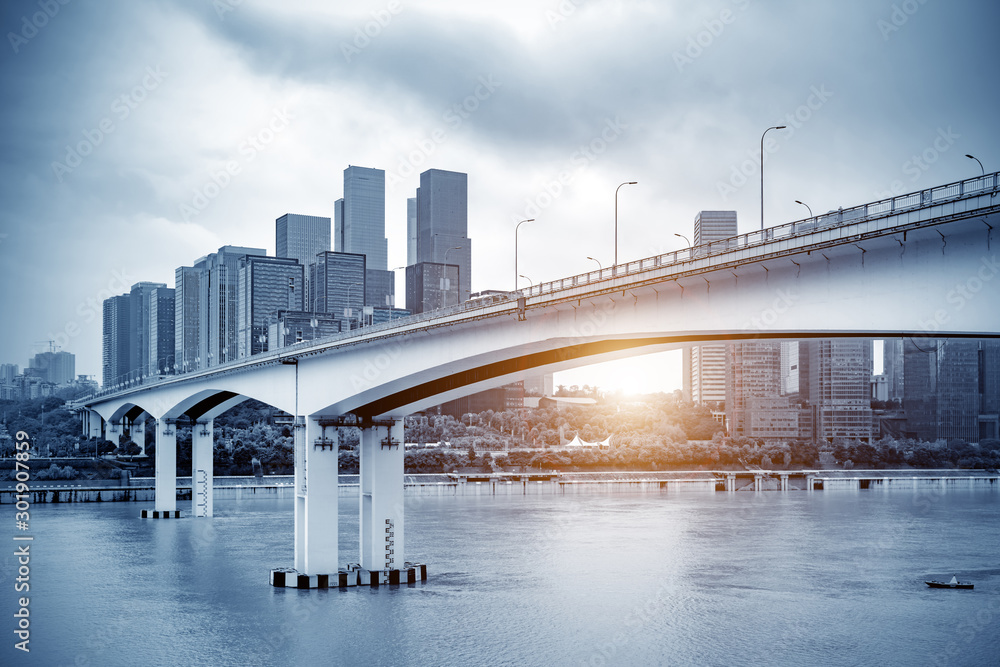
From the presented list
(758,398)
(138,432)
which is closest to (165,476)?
(138,432)

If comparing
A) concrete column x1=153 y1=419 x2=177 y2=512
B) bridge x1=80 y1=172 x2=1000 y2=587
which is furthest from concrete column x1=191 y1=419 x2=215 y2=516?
bridge x1=80 y1=172 x2=1000 y2=587

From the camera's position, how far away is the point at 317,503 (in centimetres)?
3544

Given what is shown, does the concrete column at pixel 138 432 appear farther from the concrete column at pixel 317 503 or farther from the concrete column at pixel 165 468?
the concrete column at pixel 317 503

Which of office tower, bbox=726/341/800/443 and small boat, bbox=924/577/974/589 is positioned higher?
office tower, bbox=726/341/800/443

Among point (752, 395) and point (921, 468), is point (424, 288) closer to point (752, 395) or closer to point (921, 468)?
point (752, 395)

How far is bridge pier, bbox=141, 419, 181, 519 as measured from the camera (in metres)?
67.8

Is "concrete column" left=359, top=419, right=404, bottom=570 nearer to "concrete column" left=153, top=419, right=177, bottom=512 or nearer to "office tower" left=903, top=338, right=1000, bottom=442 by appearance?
"concrete column" left=153, top=419, right=177, bottom=512

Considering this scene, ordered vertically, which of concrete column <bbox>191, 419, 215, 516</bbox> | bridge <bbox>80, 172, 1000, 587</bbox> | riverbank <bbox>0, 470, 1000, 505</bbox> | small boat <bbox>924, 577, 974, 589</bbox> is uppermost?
bridge <bbox>80, 172, 1000, 587</bbox>

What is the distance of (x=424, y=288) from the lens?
555 ft

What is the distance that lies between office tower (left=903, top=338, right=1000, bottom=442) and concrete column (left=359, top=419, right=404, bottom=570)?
5638 inches

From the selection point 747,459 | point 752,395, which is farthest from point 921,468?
point 752,395

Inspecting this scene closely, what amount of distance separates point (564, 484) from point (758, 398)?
8342 cm

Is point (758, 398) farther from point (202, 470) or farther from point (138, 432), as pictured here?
point (202, 470)

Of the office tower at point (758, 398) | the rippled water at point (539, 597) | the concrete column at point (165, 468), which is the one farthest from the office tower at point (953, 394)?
the concrete column at point (165, 468)
